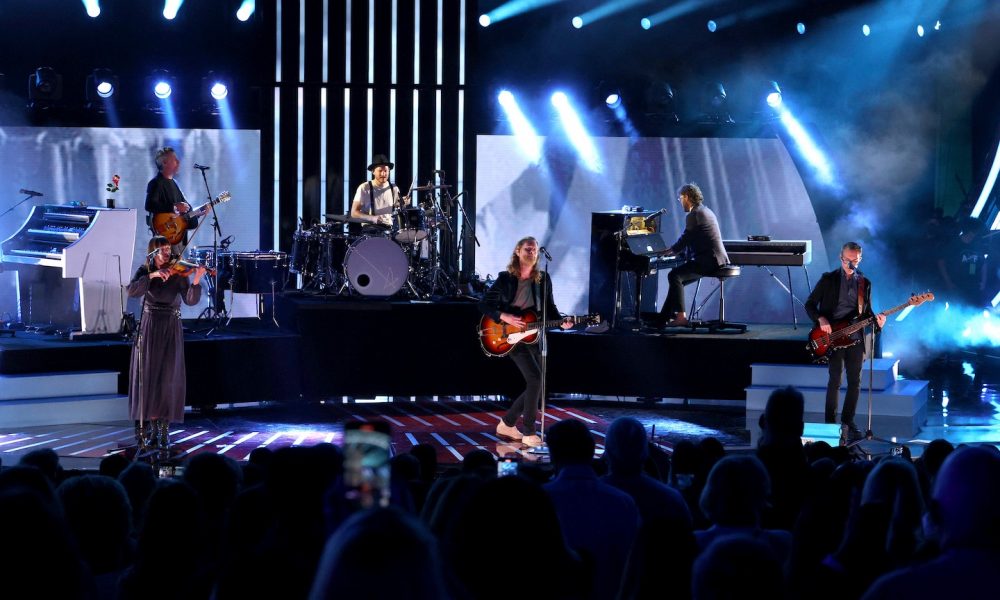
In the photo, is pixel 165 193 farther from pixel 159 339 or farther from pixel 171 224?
pixel 159 339

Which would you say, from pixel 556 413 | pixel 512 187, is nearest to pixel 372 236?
pixel 556 413

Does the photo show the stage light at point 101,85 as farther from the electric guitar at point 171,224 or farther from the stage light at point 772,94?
the stage light at point 772,94

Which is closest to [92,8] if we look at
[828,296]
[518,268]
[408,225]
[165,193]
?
[165,193]

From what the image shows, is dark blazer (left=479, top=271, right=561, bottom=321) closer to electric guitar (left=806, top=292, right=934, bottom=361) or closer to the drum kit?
electric guitar (left=806, top=292, right=934, bottom=361)

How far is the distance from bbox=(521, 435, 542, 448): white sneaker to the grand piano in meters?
5.26

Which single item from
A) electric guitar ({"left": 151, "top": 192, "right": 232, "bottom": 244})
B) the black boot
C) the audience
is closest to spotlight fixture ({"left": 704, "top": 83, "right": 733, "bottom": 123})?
electric guitar ({"left": 151, "top": 192, "right": 232, "bottom": 244})

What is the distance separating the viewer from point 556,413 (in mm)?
12633

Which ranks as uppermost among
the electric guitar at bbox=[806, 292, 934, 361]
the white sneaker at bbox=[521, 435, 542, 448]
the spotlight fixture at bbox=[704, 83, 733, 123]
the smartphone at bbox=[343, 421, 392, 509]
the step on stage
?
the spotlight fixture at bbox=[704, 83, 733, 123]

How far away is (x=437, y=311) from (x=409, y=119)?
4243mm

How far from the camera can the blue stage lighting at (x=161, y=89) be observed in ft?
50.1

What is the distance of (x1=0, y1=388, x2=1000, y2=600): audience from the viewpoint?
2.43m

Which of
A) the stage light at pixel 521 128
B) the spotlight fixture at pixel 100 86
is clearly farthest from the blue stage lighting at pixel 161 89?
the stage light at pixel 521 128

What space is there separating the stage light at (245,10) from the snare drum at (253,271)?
4198 mm

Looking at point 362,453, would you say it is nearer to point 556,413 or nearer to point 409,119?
point 556,413
